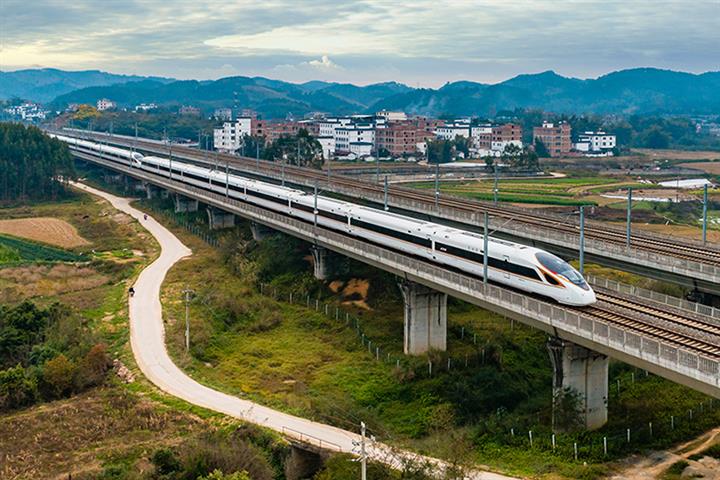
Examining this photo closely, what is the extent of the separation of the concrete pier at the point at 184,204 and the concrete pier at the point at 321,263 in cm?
5154

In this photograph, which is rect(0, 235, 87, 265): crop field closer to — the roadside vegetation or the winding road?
the winding road

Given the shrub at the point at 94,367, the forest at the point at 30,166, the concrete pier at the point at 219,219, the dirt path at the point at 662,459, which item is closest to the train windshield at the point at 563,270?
the dirt path at the point at 662,459

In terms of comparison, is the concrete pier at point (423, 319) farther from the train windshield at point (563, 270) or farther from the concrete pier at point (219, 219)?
the concrete pier at point (219, 219)

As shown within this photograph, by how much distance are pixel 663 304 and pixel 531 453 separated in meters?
12.9

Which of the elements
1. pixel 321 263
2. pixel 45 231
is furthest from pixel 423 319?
pixel 45 231

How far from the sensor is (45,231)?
107938mm

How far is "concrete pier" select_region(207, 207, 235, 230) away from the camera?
10225 centimetres

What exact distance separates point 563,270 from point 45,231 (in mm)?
84420

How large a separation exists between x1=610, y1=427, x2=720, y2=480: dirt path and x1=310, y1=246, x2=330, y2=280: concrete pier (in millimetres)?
38566

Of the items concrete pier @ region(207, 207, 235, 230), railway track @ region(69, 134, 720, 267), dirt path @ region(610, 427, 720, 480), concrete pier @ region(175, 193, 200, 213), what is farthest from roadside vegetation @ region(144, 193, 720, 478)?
concrete pier @ region(175, 193, 200, 213)

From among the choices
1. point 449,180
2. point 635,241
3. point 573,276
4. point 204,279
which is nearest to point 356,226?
point 204,279

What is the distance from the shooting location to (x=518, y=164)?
182 meters

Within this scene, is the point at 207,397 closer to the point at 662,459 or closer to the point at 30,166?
the point at 662,459

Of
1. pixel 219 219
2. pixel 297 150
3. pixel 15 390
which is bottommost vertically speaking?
pixel 15 390
